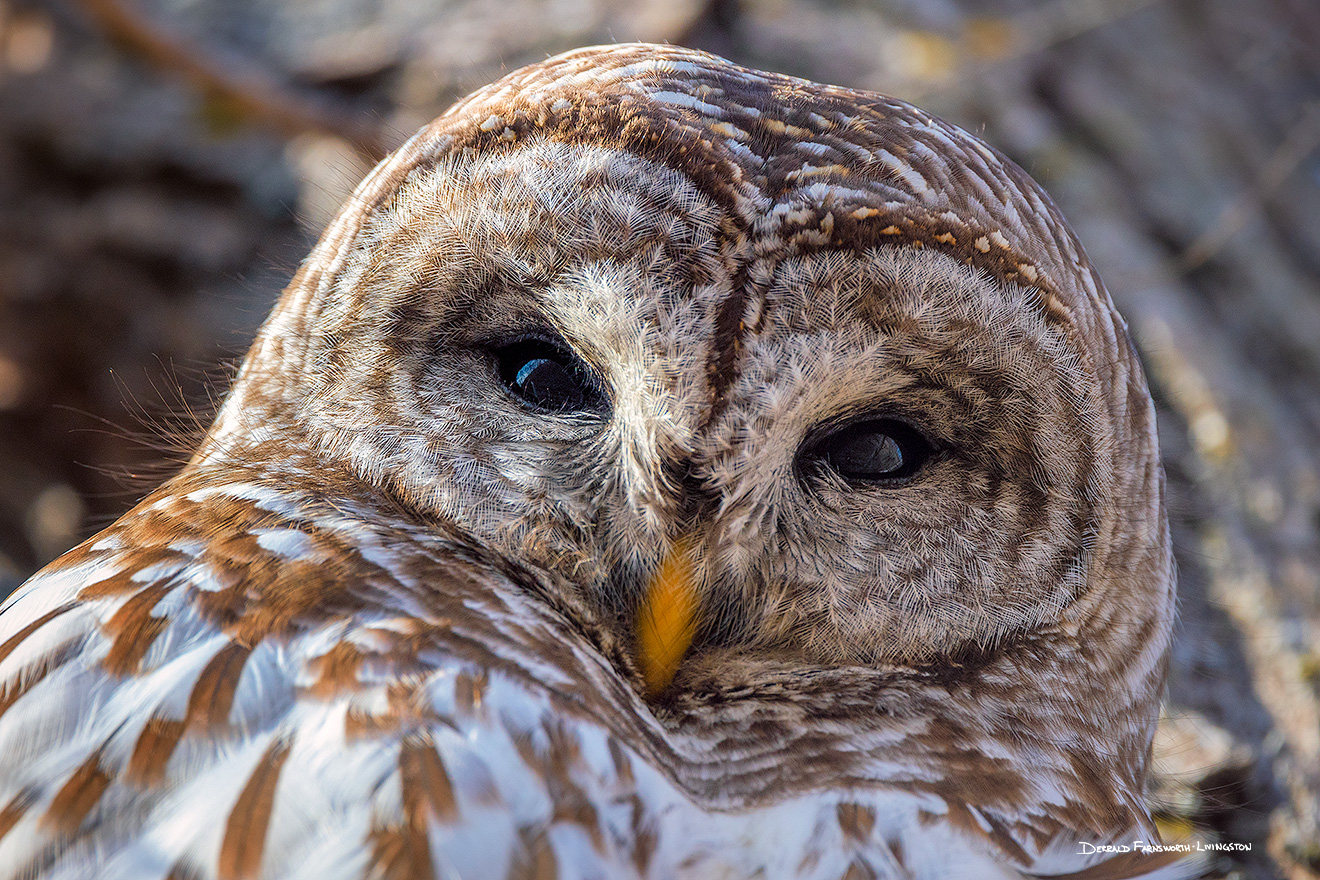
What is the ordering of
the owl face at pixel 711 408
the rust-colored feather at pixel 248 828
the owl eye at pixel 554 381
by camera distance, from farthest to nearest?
the owl eye at pixel 554 381, the owl face at pixel 711 408, the rust-colored feather at pixel 248 828

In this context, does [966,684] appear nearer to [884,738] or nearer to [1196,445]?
[884,738]

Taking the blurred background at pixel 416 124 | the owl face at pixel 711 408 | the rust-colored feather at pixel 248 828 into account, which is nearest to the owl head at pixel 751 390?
the owl face at pixel 711 408

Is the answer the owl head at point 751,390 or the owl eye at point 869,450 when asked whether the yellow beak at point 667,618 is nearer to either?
the owl head at point 751,390

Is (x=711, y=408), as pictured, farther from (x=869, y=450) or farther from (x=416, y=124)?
(x=416, y=124)

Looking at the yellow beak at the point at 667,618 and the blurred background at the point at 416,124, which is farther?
the blurred background at the point at 416,124

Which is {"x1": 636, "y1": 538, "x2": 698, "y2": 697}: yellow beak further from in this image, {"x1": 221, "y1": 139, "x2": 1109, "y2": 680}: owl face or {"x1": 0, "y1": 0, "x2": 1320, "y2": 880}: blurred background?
{"x1": 0, "y1": 0, "x2": 1320, "y2": 880}: blurred background

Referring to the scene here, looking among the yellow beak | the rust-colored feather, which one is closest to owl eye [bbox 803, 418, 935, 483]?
the yellow beak

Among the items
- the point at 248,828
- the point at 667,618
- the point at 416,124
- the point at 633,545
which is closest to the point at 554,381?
the point at 633,545
